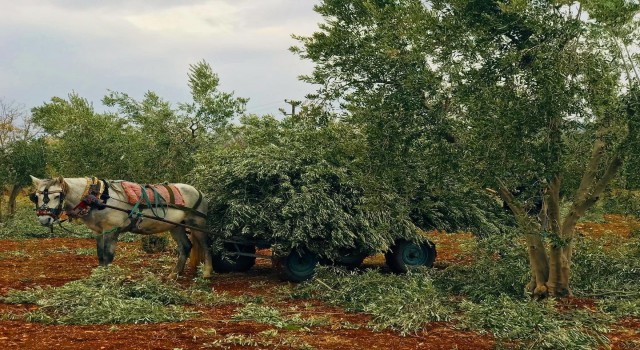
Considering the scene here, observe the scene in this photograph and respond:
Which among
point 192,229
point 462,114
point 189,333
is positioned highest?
point 462,114

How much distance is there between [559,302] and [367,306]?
3.08 metres

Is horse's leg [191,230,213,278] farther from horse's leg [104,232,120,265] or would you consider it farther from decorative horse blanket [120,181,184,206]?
horse's leg [104,232,120,265]

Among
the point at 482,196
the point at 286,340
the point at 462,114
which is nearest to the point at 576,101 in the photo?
the point at 462,114

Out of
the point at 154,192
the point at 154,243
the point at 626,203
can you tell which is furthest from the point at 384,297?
the point at 154,243

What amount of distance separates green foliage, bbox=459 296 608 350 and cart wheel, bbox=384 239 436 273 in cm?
396

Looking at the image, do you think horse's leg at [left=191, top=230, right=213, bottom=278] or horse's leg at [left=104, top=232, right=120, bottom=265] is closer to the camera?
horse's leg at [left=104, top=232, right=120, bottom=265]

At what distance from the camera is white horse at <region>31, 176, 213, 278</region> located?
11602 mm

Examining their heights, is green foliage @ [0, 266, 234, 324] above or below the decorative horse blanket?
below

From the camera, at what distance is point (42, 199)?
455 inches

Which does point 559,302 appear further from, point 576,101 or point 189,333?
point 189,333

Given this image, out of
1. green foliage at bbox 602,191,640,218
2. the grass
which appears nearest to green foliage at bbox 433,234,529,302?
green foliage at bbox 602,191,640,218

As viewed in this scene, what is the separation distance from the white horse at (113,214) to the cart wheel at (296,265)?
5.66 feet

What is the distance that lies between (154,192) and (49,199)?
6.71ft

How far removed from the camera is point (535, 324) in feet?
26.7
